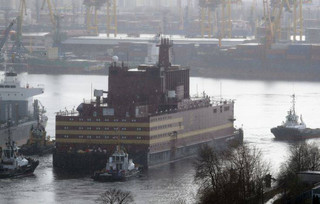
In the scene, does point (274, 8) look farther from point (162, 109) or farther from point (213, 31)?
point (162, 109)

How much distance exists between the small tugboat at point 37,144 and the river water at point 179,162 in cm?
31

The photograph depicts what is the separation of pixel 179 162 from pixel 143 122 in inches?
53.3

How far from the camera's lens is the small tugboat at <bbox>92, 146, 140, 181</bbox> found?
2903cm

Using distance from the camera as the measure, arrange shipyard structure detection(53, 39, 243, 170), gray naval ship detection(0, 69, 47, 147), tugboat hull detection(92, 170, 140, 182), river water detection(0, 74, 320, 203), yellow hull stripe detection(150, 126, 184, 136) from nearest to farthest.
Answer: river water detection(0, 74, 320, 203) → tugboat hull detection(92, 170, 140, 182) → shipyard structure detection(53, 39, 243, 170) → yellow hull stripe detection(150, 126, 184, 136) → gray naval ship detection(0, 69, 47, 147)

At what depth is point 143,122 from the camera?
102 ft

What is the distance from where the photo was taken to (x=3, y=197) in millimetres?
26750

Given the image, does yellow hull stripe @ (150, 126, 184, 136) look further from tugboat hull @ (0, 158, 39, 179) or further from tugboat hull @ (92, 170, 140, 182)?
tugboat hull @ (0, 158, 39, 179)

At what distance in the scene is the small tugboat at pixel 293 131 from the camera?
120ft

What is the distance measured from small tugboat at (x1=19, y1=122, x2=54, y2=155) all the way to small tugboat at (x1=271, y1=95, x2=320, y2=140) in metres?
6.28

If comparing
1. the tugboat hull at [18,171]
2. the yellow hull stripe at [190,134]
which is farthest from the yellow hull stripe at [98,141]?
the tugboat hull at [18,171]

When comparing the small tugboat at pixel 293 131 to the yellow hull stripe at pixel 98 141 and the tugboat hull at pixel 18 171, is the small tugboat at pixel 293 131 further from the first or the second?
the tugboat hull at pixel 18 171

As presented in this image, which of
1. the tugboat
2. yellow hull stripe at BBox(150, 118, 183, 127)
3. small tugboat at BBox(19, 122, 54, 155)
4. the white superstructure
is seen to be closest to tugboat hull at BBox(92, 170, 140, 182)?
yellow hull stripe at BBox(150, 118, 183, 127)

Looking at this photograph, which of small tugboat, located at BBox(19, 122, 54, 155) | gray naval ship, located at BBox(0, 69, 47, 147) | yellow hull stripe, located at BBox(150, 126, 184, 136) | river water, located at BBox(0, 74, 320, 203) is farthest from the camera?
gray naval ship, located at BBox(0, 69, 47, 147)

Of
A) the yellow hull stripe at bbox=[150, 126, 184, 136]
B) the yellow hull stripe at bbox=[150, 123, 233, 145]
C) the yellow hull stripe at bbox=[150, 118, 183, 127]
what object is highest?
the yellow hull stripe at bbox=[150, 118, 183, 127]
